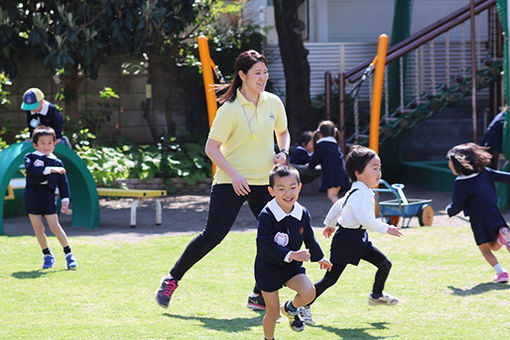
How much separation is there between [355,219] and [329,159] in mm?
5624

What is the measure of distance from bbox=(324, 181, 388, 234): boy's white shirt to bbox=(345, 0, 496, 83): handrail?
8.44 m

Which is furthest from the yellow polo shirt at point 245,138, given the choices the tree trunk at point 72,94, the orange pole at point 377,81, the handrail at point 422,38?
the tree trunk at point 72,94

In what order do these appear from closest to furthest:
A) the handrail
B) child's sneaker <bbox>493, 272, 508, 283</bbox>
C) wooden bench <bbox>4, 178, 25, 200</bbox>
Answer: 1. child's sneaker <bbox>493, 272, 508, 283</bbox>
2. wooden bench <bbox>4, 178, 25, 200</bbox>
3. the handrail

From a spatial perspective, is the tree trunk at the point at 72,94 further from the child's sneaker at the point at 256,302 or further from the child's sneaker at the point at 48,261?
the child's sneaker at the point at 256,302

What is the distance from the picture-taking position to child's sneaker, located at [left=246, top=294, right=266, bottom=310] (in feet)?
19.0

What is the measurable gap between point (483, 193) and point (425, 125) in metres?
10.5

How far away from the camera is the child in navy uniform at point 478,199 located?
688 centimetres

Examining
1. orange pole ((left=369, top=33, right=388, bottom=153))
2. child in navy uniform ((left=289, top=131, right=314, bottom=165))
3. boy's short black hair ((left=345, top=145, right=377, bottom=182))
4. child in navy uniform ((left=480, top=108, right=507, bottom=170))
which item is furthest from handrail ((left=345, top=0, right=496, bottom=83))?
boy's short black hair ((left=345, top=145, right=377, bottom=182))

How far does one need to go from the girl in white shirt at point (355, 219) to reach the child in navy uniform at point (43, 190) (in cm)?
315

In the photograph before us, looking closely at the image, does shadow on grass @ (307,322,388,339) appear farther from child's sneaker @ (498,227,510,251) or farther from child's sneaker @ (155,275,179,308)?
child's sneaker @ (498,227,510,251)

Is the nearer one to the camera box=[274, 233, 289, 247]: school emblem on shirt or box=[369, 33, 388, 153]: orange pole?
box=[274, 233, 289, 247]: school emblem on shirt

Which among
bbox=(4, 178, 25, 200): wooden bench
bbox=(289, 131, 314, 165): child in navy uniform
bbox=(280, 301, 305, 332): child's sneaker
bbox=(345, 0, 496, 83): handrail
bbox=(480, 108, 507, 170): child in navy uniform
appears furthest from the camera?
bbox=(345, 0, 496, 83): handrail

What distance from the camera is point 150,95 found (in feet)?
55.1

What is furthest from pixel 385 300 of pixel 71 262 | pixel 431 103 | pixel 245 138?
pixel 431 103
